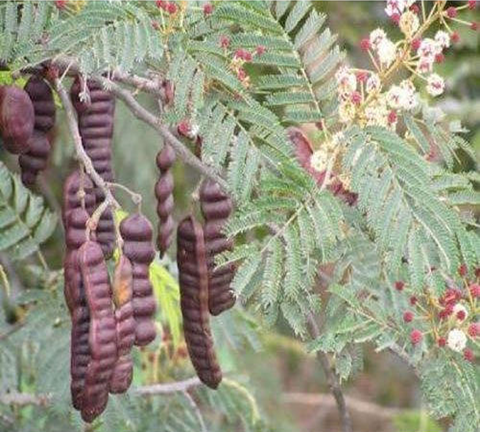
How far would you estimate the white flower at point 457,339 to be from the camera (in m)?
1.91

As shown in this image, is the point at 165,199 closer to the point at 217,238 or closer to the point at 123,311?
the point at 217,238

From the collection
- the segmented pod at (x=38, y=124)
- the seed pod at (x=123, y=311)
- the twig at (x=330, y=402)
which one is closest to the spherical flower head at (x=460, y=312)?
the seed pod at (x=123, y=311)

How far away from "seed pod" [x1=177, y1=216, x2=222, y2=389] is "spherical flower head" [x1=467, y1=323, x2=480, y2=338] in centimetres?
38

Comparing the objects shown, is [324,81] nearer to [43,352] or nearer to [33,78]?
[33,78]

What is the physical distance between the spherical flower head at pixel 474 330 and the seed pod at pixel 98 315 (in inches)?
21.3

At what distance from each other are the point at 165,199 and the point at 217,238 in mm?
97

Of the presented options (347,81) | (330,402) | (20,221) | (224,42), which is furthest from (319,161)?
(330,402)

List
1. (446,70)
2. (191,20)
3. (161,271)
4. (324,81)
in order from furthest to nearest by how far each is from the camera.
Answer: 1. (446,70)
2. (161,271)
3. (324,81)
4. (191,20)

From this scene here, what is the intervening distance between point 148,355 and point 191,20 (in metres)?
1.38

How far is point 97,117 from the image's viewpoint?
196cm

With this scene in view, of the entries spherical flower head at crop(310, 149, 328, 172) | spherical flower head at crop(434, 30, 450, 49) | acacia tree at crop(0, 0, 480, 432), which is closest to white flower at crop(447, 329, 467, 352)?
acacia tree at crop(0, 0, 480, 432)

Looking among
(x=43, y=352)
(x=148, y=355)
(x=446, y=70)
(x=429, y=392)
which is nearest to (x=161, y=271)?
(x=43, y=352)

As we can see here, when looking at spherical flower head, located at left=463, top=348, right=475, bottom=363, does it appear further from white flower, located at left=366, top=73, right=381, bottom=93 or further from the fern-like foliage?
the fern-like foliage

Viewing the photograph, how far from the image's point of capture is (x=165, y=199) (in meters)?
1.94
